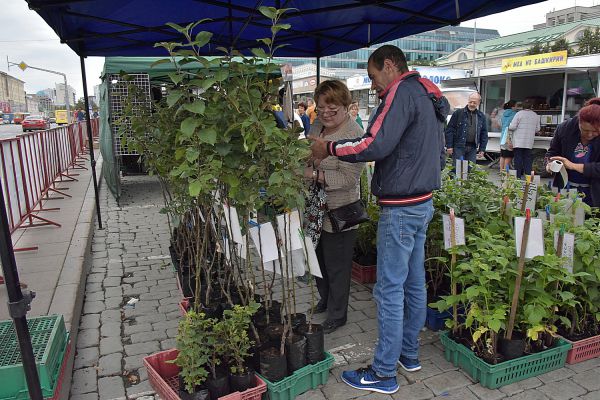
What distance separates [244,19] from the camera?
14.4ft

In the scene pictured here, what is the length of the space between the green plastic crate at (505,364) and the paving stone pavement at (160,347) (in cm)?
4

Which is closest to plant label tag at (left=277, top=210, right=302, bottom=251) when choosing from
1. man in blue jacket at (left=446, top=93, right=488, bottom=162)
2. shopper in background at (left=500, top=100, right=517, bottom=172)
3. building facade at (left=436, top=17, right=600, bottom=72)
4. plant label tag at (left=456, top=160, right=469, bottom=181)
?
plant label tag at (left=456, top=160, right=469, bottom=181)

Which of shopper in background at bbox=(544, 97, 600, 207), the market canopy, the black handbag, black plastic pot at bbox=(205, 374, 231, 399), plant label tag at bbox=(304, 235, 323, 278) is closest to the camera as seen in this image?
black plastic pot at bbox=(205, 374, 231, 399)

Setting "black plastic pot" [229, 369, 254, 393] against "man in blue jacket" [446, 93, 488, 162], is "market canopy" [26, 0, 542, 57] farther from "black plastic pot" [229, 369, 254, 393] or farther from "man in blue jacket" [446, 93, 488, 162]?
"man in blue jacket" [446, 93, 488, 162]

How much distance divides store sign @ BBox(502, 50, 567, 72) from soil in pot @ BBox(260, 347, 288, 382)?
37.9 ft

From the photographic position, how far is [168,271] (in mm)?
4832

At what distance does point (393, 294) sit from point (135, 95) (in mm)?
2612

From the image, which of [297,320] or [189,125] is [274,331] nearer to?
[297,320]

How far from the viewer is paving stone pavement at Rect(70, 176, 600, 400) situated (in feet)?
8.75

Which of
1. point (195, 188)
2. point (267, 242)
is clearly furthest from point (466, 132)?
point (195, 188)

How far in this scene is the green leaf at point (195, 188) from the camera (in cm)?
209

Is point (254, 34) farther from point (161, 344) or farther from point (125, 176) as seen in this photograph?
point (125, 176)

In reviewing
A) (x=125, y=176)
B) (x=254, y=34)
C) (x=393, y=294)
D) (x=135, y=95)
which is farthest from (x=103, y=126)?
(x=393, y=294)

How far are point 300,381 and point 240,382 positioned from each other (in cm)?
39
